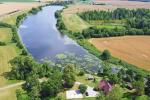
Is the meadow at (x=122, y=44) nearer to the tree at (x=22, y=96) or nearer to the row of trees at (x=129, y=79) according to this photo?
the row of trees at (x=129, y=79)

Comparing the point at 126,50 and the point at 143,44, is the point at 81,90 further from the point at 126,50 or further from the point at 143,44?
the point at 143,44

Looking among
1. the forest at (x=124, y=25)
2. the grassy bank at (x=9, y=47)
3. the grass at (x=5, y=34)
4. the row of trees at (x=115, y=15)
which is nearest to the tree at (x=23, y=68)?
the grassy bank at (x=9, y=47)

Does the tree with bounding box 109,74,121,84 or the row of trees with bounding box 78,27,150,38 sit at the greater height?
the tree with bounding box 109,74,121,84

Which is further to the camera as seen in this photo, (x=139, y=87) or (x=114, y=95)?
(x=139, y=87)

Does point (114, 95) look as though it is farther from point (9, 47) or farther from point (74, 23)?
point (74, 23)

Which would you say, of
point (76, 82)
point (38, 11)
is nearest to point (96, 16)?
point (38, 11)

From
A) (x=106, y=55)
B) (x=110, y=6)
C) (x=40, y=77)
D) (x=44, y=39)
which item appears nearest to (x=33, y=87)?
(x=40, y=77)

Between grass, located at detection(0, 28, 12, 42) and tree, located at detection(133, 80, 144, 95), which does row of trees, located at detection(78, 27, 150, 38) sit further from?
tree, located at detection(133, 80, 144, 95)

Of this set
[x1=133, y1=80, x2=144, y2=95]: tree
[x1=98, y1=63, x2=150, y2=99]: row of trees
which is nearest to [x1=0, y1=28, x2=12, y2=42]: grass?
[x1=98, y1=63, x2=150, y2=99]: row of trees

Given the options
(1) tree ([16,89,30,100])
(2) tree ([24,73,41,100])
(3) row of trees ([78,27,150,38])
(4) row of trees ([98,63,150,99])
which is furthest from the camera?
(3) row of trees ([78,27,150,38])
